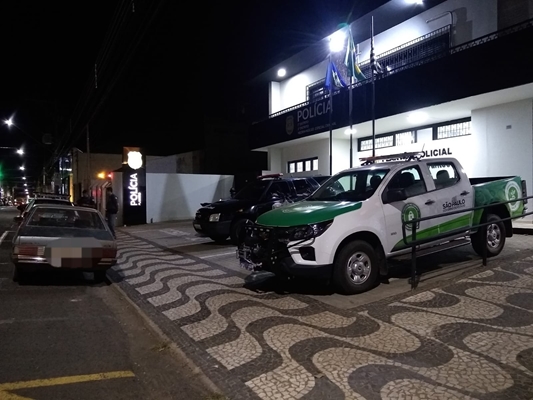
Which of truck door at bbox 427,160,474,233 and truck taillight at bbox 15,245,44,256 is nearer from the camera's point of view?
truck taillight at bbox 15,245,44,256

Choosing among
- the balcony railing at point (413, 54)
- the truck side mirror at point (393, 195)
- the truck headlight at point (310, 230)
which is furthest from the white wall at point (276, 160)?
the truck headlight at point (310, 230)

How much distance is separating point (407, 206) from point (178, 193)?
16.5 m

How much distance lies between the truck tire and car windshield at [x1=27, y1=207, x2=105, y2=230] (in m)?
7.34

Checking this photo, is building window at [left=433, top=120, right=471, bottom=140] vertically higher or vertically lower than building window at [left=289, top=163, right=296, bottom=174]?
higher

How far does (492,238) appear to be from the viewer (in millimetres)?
7738

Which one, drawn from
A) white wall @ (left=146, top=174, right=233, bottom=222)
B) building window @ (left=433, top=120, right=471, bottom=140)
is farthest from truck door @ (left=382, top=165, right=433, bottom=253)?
white wall @ (left=146, top=174, right=233, bottom=222)

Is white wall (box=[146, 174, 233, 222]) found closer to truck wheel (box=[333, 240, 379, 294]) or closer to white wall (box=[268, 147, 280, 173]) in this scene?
white wall (box=[268, 147, 280, 173])

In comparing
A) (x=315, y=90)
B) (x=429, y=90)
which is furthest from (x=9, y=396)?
(x=315, y=90)

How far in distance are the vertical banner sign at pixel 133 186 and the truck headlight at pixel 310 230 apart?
14.7 meters

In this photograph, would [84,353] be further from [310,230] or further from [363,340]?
[310,230]

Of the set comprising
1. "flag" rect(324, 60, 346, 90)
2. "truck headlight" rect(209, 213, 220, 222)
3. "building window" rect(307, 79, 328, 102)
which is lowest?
"truck headlight" rect(209, 213, 220, 222)

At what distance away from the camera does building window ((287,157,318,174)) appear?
66.8 ft

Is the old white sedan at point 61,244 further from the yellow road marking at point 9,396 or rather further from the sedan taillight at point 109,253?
the yellow road marking at point 9,396

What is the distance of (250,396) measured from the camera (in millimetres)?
3438
